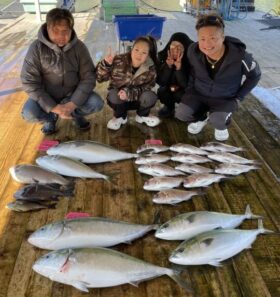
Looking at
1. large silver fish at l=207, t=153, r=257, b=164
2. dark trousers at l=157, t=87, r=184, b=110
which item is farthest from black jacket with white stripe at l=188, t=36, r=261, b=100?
large silver fish at l=207, t=153, r=257, b=164

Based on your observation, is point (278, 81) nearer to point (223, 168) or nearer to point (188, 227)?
point (223, 168)

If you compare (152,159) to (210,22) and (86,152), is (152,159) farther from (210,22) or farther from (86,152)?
(210,22)

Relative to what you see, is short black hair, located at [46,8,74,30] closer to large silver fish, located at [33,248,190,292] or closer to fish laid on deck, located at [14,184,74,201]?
fish laid on deck, located at [14,184,74,201]

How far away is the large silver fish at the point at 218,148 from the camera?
2832mm

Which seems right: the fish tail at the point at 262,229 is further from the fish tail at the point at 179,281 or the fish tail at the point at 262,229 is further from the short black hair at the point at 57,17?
the short black hair at the point at 57,17

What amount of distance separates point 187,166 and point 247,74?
98 cm

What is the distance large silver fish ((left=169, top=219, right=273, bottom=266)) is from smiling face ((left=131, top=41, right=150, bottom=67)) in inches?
65.2

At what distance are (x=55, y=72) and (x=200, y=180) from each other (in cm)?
152

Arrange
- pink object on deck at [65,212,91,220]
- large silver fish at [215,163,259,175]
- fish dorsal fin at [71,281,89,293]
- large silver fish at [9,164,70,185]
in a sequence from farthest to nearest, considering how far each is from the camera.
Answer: large silver fish at [215,163,259,175] < large silver fish at [9,164,70,185] < pink object on deck at [65,212,91,220] < fish dorsal fin at [71,281,89,293]

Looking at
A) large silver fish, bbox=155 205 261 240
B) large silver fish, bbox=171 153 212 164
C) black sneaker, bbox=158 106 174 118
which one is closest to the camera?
large silver fish, bbox=155 205 261 240

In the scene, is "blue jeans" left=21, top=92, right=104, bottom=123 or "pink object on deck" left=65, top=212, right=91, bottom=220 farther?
"blue jeans" left=21, top=92, right=104, bottom=123

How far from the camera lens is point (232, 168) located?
2598mm

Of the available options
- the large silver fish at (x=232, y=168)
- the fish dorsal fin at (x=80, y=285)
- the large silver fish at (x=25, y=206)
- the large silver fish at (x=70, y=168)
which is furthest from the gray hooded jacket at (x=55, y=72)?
the fish dorsal fin at (x=80, y=285)

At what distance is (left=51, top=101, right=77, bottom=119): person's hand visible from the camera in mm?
2885
